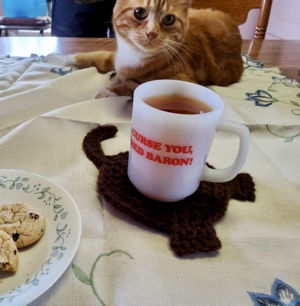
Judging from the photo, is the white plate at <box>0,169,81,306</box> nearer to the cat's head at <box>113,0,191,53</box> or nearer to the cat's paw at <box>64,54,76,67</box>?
the cat's head at <box>113,0,191,53</box>

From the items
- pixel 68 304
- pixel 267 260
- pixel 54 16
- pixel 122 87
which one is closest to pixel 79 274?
pixel 68 304

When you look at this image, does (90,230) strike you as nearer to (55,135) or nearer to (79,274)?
(79,274)

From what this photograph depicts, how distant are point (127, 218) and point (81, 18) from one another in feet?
3.88

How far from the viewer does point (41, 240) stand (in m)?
0.32

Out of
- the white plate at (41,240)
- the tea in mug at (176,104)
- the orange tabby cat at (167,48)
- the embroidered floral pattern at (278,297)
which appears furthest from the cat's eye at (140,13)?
the embroidered floral pattern at (278,297)

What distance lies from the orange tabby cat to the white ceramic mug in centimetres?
30

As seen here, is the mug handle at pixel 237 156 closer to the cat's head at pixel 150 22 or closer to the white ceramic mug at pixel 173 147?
the white ceramic mug at pixel 173 147

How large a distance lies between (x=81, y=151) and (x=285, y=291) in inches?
12.6

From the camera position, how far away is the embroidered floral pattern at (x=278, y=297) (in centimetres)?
29

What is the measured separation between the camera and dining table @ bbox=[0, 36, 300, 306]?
293mm

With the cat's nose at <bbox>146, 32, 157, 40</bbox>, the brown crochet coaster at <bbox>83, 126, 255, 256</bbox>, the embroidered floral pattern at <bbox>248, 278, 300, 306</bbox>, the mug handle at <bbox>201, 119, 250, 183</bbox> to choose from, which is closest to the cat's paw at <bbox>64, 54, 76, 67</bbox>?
the cat's nose at <bbox>146, 32, 157, 40</bbox>

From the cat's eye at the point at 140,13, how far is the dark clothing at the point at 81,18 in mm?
712

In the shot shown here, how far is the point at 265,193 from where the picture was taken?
441 millimetres

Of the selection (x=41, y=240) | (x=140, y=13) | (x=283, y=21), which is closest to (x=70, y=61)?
(x=140, y=13)
